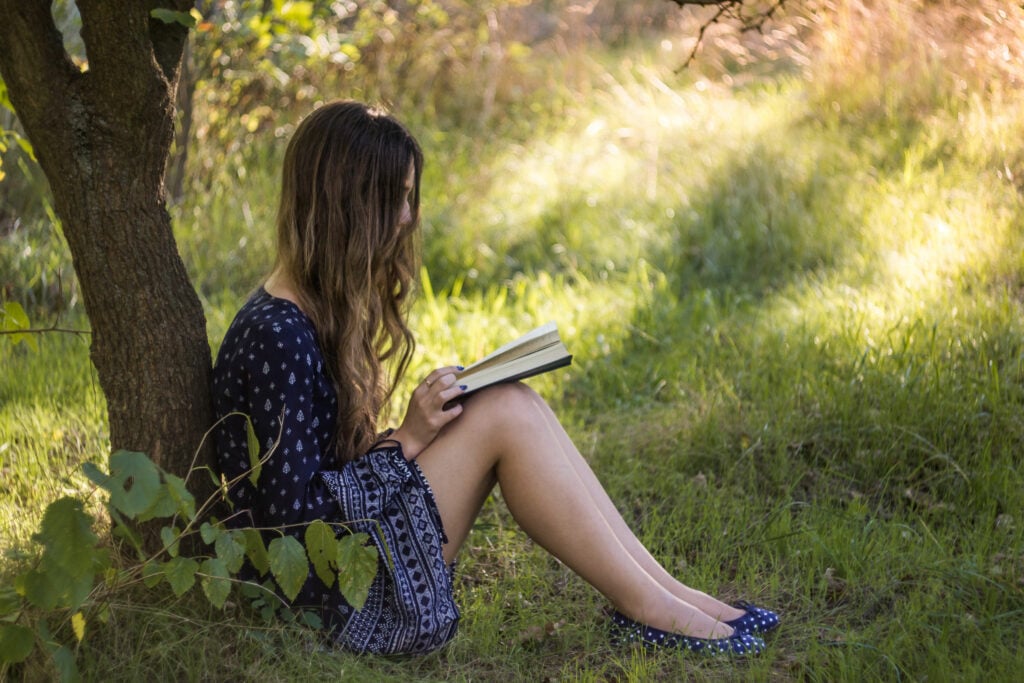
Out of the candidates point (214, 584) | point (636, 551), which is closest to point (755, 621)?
point (636, 551)

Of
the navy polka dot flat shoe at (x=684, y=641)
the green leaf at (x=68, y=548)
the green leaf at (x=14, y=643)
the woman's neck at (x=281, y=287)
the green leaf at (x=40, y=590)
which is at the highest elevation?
the woman's neck at (x=281, y=287)

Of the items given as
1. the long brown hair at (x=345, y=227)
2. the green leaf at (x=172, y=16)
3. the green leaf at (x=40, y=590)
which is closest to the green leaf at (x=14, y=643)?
the green leaf at (x=40, y=590)

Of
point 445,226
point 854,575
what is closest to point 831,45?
point 445,226

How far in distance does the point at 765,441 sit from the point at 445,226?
2.46 metres

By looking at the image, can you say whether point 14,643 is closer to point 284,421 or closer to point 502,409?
point 284,421

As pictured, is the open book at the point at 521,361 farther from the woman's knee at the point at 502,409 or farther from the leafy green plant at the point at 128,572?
the leafy green plant at the point at 128,572

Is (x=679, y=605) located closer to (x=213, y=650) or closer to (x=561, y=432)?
(x=561, y=432)

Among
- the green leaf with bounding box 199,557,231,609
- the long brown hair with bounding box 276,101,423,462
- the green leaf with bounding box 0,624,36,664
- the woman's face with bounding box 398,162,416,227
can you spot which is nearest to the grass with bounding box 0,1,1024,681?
the green leaf with bounding box 0,624,36,664

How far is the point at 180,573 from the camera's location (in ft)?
6.50

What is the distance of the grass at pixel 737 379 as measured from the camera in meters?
2.55

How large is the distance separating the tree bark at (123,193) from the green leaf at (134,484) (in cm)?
71

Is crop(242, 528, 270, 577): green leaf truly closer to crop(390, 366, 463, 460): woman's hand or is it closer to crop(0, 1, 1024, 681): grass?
crop(0, 1, 1024, 681): grass

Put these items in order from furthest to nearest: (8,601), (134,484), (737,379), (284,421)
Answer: (737,379)
(284,421)
(8,601)
(134,484)

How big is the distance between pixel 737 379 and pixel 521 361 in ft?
4.84
